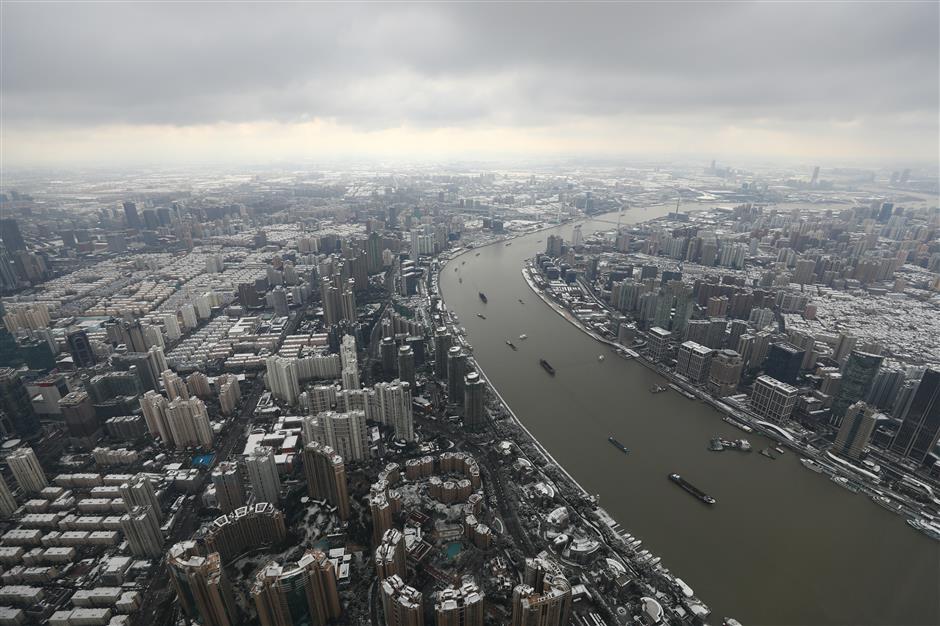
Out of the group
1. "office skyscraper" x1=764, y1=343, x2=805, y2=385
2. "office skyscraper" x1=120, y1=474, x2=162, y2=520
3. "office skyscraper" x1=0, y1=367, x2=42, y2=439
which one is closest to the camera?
"office skyscraper" x1=120, y1=474, x2=162, y2=520

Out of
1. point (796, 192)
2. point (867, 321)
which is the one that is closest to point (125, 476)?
point (867, 321)

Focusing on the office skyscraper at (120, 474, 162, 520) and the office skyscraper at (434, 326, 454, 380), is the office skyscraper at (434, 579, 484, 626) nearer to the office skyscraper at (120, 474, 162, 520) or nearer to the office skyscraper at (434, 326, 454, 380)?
the office skyscraper at (120, 474, 162, 520)

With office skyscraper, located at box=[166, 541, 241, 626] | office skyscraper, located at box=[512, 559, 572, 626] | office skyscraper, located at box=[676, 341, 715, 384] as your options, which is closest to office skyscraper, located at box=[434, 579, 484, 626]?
office skyscraper, located at box=[512, 559, 572, 626]

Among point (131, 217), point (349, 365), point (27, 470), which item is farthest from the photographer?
point (131, 217)

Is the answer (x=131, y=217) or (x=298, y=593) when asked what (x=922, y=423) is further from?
(x=131, y=217)

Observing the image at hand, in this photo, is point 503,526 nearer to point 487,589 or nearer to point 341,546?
point 487,589

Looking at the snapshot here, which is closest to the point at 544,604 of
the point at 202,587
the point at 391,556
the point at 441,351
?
the point at 391,556
